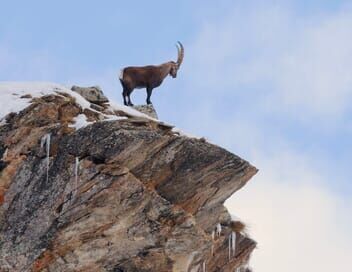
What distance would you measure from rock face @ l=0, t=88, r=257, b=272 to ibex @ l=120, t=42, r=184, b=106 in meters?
5.20

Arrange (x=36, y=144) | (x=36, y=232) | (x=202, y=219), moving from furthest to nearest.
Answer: (x=202, y=219) → (x=36, y=144) → (x=36, y=232)

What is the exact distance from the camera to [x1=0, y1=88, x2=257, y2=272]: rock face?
1867 centimetres

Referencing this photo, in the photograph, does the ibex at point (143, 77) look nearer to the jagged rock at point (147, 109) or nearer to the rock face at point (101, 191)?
the jagged rock at point (147, 109)

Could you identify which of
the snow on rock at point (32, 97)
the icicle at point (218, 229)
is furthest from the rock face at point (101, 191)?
the icicle at point (218, 229)

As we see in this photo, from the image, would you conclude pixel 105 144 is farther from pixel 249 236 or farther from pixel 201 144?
pixel 249 236

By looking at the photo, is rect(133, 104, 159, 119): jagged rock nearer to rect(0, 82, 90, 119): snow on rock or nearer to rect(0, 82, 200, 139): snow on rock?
rect(0, 82, 200, 139): snow on rock

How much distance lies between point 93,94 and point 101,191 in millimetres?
4812

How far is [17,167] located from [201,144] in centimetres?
447

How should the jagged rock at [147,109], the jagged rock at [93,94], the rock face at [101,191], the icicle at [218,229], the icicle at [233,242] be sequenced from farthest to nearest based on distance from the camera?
the jagged rock at [147,109] < the icicle at [233,242] < the icicle at [218,229] < the jagged rock at [93,94] < the rock face at [101,191]

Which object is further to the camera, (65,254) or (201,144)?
(201,144)

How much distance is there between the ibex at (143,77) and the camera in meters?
26.2

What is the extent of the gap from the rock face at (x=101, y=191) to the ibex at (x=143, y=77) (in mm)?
5196

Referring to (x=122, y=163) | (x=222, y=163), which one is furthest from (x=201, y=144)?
(x=122, y=163)

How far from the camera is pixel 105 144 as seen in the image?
1941cm
